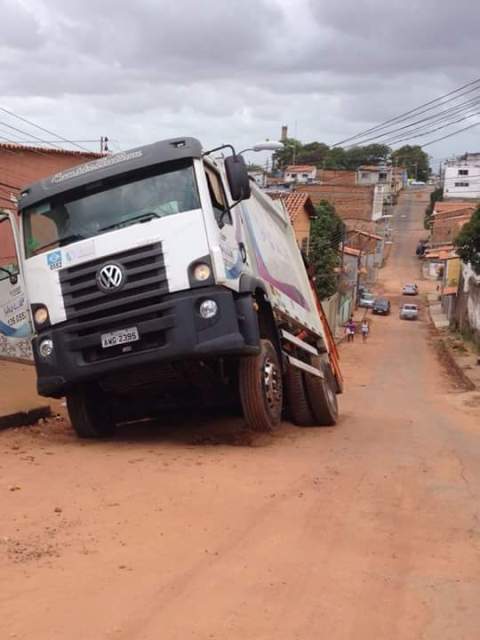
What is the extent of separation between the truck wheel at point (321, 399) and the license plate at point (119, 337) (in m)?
3.72

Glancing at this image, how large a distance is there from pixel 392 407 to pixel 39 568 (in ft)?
47.5

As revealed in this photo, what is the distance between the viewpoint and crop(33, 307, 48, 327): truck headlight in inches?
297

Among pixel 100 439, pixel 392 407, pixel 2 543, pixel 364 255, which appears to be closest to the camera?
pixel 2 543

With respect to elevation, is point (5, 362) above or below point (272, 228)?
below

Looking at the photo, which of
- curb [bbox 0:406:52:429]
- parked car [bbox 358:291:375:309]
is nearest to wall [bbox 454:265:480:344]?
parked car [bbox 358:291:375:309]

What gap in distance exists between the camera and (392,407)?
17688mm

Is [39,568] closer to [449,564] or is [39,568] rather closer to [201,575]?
[201,575]

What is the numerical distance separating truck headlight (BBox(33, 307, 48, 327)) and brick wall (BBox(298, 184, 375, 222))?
67746mm

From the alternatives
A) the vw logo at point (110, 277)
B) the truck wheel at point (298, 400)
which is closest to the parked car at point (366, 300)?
the truck wheel at point (298, 400)

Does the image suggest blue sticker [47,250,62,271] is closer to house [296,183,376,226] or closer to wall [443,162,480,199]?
house [296,183,376,226]

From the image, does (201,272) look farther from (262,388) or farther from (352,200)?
(352,200)

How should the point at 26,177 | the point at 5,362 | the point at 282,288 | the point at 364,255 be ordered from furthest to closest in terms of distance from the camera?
the point at 364,255 < the point at 26,177 < the point at 5,362 < the point at 282,288

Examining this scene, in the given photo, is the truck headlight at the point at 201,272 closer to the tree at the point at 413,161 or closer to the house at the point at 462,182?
the house at the point at 462,182

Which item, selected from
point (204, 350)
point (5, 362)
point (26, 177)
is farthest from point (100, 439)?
point (26, 177)
